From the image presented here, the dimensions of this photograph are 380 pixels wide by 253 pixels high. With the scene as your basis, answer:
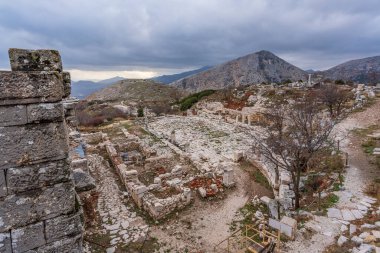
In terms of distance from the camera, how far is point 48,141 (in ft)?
9.80

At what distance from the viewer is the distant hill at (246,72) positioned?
157 metres

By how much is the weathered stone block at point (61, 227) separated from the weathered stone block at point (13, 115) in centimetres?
130

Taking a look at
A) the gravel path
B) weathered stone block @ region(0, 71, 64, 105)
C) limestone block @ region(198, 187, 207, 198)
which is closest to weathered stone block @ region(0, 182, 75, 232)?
weathered stone block @ region(0, 71, 64, 105)

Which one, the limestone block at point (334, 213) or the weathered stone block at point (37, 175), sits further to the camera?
the limestone block at point (334, 213)

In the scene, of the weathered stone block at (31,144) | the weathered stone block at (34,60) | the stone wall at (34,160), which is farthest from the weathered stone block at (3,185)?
the weathered stone block at (34,60)

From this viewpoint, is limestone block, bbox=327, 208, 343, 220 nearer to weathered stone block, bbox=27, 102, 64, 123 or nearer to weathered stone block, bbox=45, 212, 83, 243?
weathered stone block, bbox=45, 212, 83, 243

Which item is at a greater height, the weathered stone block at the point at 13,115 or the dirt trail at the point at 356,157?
the weathered stone block at the point at 13,115

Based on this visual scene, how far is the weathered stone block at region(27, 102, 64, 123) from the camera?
2.86 meters

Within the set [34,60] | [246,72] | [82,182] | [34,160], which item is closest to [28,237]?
[34,160]

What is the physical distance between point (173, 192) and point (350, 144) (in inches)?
495

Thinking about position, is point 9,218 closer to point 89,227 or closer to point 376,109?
point 89,227

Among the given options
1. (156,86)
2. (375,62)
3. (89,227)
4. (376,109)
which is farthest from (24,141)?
(375,62)

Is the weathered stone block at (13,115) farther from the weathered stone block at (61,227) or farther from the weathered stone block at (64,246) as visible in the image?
the weathered stone block at (64,246)

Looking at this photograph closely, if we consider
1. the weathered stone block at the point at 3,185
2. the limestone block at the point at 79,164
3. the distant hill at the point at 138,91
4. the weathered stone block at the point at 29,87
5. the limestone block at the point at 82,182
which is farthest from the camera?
the distant hill at the point at 138,91
